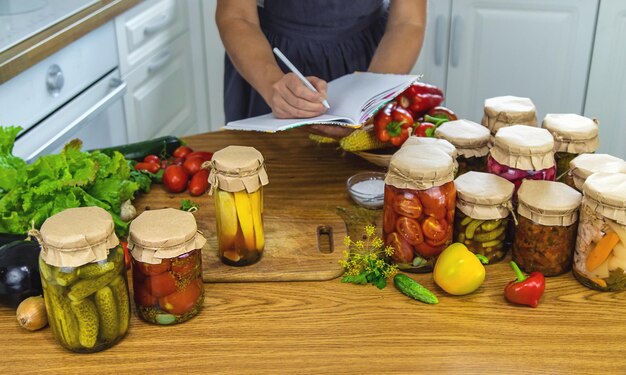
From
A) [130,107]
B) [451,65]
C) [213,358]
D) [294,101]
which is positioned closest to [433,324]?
[213,358]

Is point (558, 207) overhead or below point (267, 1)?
below

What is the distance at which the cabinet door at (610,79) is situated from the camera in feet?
8.90

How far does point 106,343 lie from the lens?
39.3 inches

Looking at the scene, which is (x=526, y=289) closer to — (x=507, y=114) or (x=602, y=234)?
(x=602, y=234)

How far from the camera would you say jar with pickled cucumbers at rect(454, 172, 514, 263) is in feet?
3.69

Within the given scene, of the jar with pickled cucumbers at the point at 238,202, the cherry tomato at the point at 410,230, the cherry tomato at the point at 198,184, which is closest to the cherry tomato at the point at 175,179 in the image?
the cherry tomato at the point at 198,184

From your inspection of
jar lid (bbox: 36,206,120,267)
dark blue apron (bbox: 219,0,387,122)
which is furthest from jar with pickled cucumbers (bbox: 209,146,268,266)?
dark blue apron (bbox: 219,0,387,122)

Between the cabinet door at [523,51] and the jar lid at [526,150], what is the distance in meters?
1.79

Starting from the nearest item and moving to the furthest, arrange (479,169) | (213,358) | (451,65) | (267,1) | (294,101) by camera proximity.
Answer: (213,358) → (479,169) → (294,101) → (267,1) → (451,65)

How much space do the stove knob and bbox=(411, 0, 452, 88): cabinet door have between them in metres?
1.51

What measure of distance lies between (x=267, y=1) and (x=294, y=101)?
611 millimetres

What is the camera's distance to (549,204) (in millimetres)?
1083

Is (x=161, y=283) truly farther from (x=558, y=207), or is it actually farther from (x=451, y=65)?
(x=451, y=65)

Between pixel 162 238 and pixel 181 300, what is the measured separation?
4.4 inches
